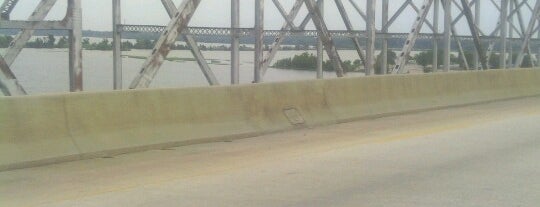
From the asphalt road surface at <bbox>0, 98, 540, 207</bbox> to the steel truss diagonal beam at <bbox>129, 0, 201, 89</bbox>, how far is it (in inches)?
87.0

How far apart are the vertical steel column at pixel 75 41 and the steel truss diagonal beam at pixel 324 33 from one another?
23.9 feet

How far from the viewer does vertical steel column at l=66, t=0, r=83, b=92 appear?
10891mm

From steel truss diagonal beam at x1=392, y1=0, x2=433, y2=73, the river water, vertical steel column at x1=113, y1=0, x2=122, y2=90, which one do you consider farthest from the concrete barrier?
vertical steel column at x1=113, y1=0, x2=122, y2=90

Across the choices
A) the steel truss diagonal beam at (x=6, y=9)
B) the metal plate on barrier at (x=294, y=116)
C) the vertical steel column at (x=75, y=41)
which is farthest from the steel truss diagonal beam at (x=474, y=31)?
the steel truss diagonal beam at (x=6, y=9)

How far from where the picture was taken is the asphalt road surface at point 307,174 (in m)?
7.64

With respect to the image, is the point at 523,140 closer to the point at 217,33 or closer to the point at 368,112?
the point at 368,112

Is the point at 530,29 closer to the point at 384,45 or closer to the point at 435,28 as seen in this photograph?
the point at 435,28

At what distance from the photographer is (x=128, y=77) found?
54.2 feet

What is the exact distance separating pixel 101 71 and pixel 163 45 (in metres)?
2.78

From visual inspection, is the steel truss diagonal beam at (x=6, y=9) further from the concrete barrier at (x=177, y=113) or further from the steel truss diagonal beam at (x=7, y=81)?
the concrete barrier at (x=177, y=113)

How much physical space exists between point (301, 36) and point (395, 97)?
3.05m

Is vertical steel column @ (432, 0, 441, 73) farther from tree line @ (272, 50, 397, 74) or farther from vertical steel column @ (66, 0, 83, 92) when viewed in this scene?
vertical steel column @ (66, 0, 83, 92)

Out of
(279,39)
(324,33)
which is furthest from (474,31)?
(279,39)

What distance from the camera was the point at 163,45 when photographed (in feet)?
43.3
